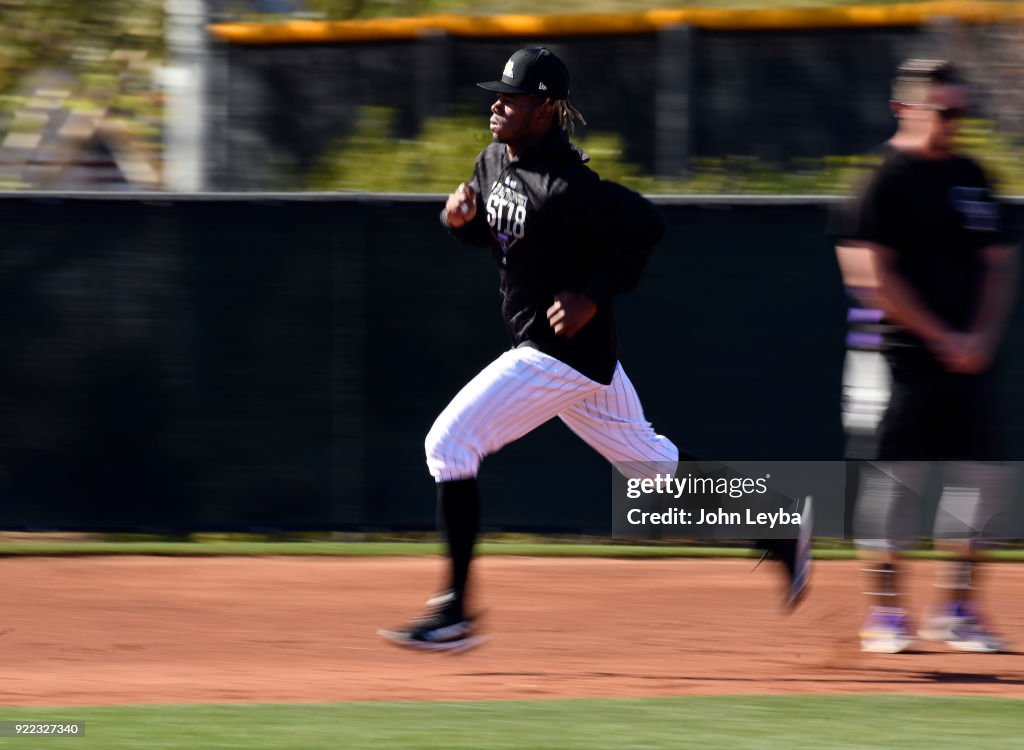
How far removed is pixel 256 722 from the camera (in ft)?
14.9

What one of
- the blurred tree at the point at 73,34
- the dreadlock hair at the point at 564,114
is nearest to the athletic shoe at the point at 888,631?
the dreadlock hair at the point at 564,114

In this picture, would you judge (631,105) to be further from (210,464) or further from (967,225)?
(967,225)

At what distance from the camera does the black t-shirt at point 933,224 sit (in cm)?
545

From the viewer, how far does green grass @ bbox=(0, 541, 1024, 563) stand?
825 centimetres

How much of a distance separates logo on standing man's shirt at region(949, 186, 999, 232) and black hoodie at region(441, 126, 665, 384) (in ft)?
3.18

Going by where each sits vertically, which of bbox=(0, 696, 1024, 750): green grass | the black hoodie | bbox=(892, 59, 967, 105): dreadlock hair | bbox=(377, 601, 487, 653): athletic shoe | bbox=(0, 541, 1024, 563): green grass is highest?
bbox=(892, 59, 967, 105): dreadlock hair

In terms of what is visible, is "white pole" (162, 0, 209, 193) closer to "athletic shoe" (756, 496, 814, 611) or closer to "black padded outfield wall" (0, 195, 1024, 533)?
"black padded outfield wall" (0, 195, 1024, 533)

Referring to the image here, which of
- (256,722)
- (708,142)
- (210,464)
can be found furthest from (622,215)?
(708,142)

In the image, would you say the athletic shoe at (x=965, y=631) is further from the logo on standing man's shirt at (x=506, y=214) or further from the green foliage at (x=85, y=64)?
the green foliage at (x=85, y=64)

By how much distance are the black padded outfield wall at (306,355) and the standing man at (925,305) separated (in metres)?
2.55

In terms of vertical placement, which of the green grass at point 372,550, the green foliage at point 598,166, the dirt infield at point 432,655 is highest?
the green foliage at point 598,166

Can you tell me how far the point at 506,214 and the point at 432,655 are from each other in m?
1.60

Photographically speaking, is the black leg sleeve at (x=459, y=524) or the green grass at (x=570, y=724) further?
the black leg sleeve at (x=459, y=524)

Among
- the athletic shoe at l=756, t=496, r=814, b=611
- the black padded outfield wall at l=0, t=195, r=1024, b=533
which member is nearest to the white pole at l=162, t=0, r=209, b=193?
the black padded outfield wall at l=0, t=195, r=1024, b=533
